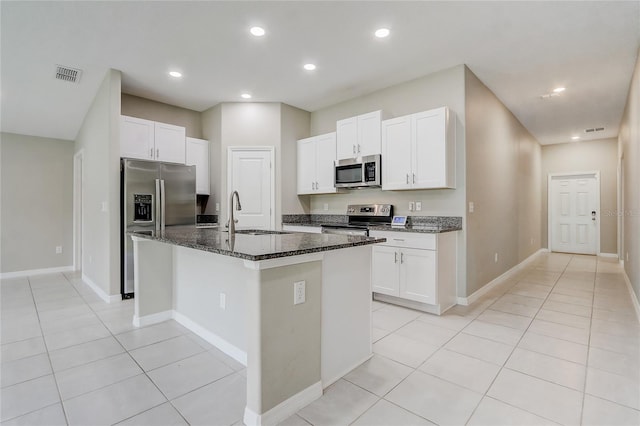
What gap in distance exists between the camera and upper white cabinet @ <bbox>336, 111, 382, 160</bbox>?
13.1ft

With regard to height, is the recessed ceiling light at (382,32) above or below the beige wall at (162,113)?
above

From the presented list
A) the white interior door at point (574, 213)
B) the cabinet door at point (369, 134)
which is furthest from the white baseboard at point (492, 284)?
the cabinet door at point (369, 134)

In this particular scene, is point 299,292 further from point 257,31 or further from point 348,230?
point 257,31

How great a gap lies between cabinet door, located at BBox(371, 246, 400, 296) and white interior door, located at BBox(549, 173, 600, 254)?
21.1 ft

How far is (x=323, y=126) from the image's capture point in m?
5.16

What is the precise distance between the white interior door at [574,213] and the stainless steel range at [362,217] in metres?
5.87

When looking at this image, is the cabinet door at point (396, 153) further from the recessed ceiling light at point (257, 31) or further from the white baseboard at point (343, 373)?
the white baseboard at point (343, 373)

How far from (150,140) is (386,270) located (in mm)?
3616

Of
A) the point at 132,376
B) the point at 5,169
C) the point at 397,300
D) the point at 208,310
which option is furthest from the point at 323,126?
the point at 5,169

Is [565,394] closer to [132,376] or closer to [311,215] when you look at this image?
[132,376]

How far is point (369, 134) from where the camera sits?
160 inches

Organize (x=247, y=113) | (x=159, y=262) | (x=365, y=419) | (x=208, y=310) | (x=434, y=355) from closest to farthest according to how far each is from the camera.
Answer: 1. (x=365, y=419)
2. (x=434, y=355)
3. (x=208, y=310)
4. (x=159, y=262)
5. (x=247, y=113)

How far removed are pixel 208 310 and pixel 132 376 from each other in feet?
2.20

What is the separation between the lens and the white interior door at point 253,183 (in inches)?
189
